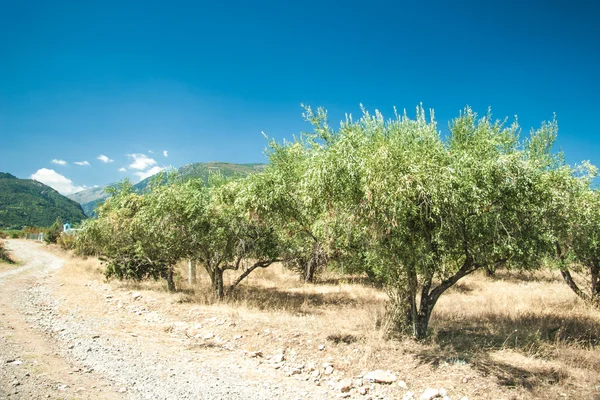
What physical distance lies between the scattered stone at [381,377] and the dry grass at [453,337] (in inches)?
11.8

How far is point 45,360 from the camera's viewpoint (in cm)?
816

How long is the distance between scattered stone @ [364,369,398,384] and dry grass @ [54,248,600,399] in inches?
11.8

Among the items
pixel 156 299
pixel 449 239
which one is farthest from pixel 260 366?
pixel 156 299

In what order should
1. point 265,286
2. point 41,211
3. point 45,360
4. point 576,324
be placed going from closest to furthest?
point 45,360 < point 576,324 < point 265,286 < point 41,211

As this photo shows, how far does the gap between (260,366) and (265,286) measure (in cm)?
1546

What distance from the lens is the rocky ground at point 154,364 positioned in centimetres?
700

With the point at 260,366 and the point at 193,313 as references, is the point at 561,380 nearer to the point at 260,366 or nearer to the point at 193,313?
the point at 260,366

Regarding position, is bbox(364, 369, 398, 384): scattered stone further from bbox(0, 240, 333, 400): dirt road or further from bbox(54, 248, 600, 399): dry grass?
bbox(0, 240, 333, 400): dirt road

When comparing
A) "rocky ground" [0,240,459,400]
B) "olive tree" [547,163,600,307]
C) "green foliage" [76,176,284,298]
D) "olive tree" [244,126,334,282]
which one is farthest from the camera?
"green foliage" [76,176,284,298]

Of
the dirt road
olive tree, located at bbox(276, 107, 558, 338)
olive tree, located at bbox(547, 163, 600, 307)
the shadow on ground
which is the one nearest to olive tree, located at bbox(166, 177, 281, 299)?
the dirt road

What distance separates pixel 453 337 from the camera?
1159 centimetres

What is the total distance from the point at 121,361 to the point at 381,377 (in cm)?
618

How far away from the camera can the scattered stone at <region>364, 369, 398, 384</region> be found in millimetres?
8068

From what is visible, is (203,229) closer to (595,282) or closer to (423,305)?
(423,305)
